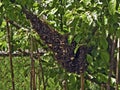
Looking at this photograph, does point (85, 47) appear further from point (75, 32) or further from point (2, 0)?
point (2, 0)

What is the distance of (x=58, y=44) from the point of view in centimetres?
229

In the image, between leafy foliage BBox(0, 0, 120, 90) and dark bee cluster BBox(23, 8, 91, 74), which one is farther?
dark bee cluster BBox(23, 8, 91, 74)

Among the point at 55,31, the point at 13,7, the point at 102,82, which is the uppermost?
the point at 13,7

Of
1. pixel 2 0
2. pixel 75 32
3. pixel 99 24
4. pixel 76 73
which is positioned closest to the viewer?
pixel 99 24

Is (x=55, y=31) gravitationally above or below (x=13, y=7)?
below

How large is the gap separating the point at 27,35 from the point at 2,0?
0.24 meters

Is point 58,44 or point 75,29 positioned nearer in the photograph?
point 75,29

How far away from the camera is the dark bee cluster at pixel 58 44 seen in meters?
2.26

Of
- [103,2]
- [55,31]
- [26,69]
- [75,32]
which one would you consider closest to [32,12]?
[55,31]

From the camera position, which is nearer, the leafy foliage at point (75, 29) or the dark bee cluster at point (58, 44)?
the leafy foliage at point (75, 29)

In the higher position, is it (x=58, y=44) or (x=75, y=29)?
(x=75, y=29)

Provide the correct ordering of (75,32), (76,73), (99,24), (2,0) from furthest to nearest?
1. (76,73)
2. (2,0)
3. (75,32)
4. (99,24)

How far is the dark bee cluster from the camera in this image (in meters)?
2.26

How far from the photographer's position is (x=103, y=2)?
1.71m
